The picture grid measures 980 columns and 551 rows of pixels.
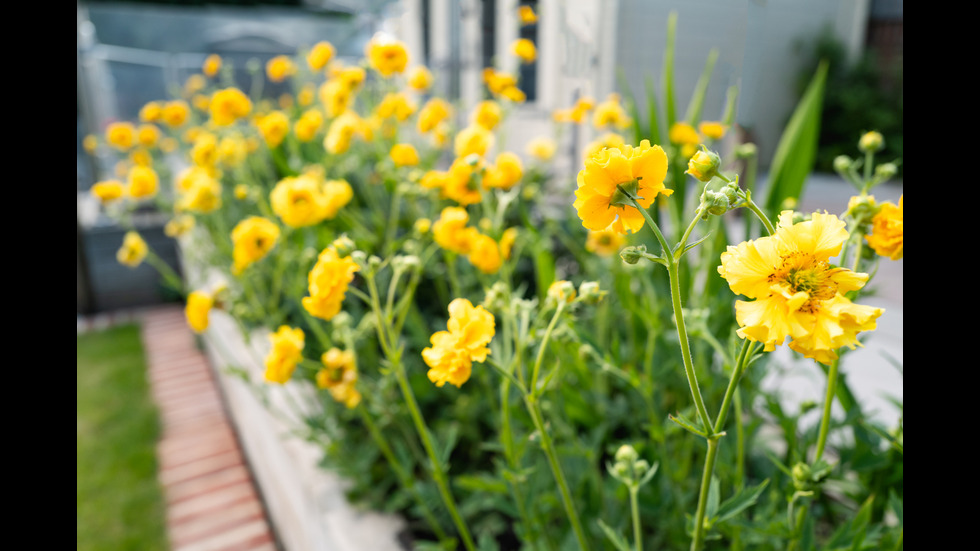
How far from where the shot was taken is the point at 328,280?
20.5 inches

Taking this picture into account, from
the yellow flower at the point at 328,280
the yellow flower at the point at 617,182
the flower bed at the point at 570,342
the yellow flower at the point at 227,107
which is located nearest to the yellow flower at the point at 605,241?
the flower bed at the point at 570,342

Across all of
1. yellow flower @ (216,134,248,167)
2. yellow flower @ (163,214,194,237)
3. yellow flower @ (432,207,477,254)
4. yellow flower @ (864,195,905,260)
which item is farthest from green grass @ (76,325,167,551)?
yellow flower @ (864,195,905,260)

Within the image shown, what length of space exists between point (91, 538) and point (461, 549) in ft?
3.28

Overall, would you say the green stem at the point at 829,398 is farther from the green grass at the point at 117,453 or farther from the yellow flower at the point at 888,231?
the green grass at the point at 117,453

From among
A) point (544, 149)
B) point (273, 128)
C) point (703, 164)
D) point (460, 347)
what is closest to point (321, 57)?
point (273, 128)

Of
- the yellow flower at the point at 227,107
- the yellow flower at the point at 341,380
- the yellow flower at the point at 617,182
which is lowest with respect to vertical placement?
the yellow flower at the point at 341,380

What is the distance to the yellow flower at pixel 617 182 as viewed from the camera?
0.32 metres

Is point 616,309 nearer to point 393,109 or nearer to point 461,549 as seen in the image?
point 461,549

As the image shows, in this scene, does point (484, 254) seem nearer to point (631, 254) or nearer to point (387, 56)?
point (631, 254)

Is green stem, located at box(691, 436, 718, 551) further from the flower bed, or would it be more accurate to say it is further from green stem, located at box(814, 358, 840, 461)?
green stem, located at box(814, 358, 840, 461)

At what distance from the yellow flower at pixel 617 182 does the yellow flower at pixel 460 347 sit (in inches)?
5.7

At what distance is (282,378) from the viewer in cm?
69

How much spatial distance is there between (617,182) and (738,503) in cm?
29

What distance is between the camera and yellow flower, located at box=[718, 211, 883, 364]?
0.29 metres
